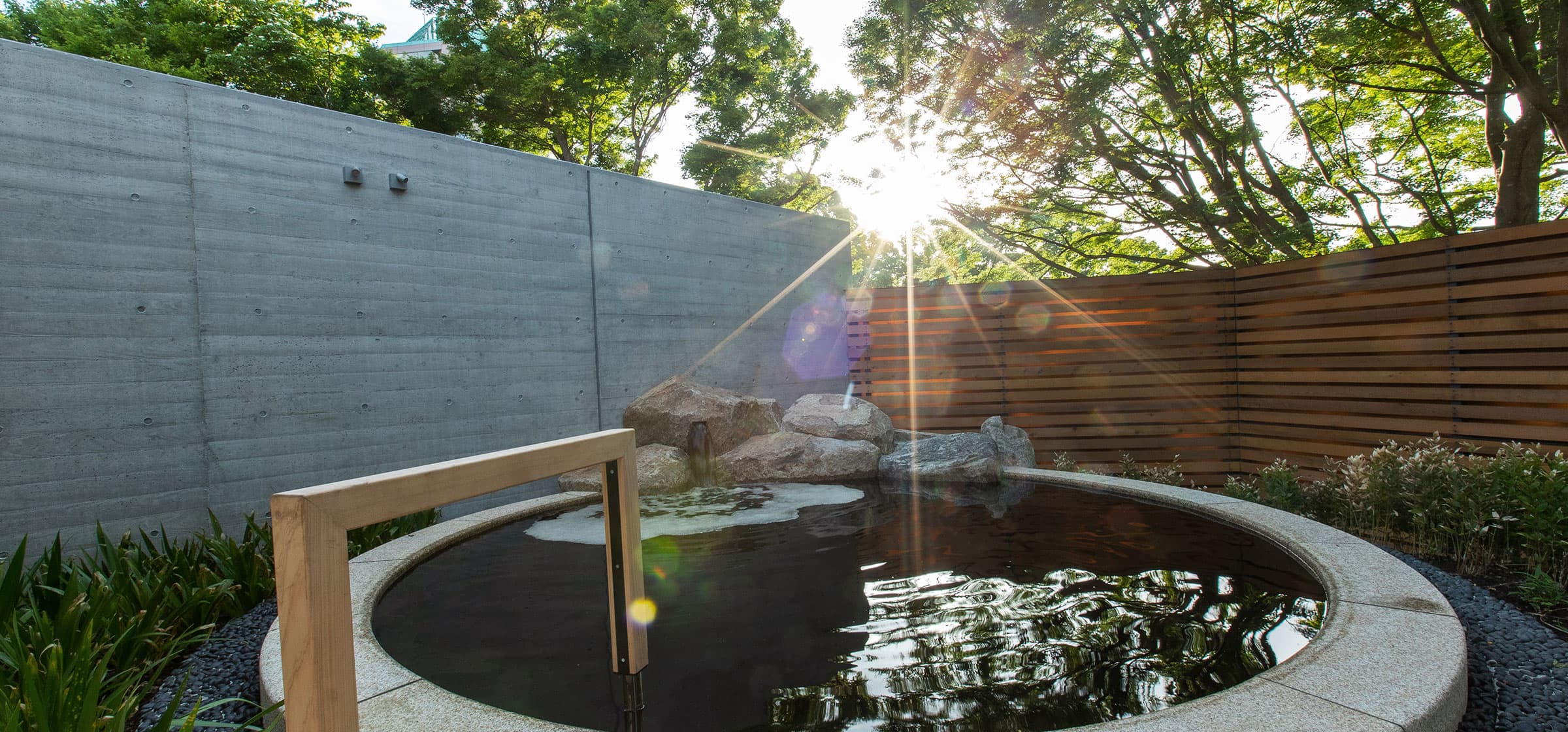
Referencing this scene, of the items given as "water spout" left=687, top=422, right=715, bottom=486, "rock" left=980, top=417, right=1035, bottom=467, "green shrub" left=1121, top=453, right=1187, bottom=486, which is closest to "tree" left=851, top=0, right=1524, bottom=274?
"green shrub" left=1121, top=453, right=1187, bottom=486

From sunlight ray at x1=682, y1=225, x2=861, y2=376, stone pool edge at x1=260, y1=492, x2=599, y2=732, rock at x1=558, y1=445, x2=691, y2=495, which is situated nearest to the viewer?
stone pool edge at x1=260, y1=492, x2=599, y2=732

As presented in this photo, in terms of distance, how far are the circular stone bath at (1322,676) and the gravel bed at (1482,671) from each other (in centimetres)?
19

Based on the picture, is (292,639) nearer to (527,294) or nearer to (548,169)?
(527,294)

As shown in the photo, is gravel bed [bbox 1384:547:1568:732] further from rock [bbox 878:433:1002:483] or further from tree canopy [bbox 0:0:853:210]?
tree canopy [bbox 0:0:853:210]

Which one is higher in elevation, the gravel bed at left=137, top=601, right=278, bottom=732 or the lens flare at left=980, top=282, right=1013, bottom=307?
the lens flare at left=980, top=282, right=1013, bottom=307

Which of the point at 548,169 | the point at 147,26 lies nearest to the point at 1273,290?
the point at 548,169

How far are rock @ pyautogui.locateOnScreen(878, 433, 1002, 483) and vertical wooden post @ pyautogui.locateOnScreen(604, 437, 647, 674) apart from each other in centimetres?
427

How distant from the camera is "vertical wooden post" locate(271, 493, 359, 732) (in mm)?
1111

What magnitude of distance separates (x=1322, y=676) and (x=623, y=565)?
6.95 feet

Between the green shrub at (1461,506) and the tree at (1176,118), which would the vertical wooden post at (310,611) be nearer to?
the green shrub at (1461,506)

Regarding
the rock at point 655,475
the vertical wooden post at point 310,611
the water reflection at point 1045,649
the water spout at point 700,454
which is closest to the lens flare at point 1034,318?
the water spout at point 700,454

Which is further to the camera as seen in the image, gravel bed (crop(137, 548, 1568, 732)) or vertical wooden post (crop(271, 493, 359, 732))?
gravel bed (crop(137, 548, 1568, 732))

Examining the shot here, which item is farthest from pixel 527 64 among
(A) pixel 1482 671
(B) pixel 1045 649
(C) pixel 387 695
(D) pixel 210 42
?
(A) pixel 1482 671

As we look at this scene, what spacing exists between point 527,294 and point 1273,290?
299 inches
